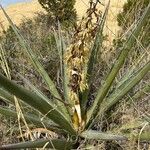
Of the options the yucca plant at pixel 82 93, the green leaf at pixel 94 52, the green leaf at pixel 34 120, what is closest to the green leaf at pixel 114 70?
the yucca plant at pixel 82 93

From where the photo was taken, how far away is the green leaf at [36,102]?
2186mm

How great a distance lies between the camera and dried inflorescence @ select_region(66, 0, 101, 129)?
2799 millimetres

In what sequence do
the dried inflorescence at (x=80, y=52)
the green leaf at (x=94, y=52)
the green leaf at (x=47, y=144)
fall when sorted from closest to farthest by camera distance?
the green leaf at (x=47, y=144)
the dried inflorescence at (x=80, y=52)
the green leaf at (x=94, y=52)

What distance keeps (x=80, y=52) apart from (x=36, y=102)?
0.49m

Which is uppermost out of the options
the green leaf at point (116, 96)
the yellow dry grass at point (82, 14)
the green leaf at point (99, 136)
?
the yellow dry grass at point (82, 14)

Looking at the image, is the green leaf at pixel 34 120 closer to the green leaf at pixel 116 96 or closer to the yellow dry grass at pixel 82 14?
the green leaf at pixel 116 96

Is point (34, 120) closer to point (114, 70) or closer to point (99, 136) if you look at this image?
point (99, 136)

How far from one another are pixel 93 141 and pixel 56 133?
215 mm

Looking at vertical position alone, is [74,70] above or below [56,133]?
above

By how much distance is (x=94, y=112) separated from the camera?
9.93 ft

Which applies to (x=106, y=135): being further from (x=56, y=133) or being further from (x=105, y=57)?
(x=105, y=57)

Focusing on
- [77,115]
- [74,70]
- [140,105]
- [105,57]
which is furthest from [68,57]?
[105,57]

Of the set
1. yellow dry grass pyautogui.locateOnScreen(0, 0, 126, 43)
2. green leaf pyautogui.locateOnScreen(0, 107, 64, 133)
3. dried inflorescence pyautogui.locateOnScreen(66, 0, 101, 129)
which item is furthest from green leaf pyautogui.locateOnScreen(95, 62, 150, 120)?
yellow dry grass pyautogui.locateOnScreen(0, 0, 126, 43)

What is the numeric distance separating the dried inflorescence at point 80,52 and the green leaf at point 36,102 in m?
0.18
